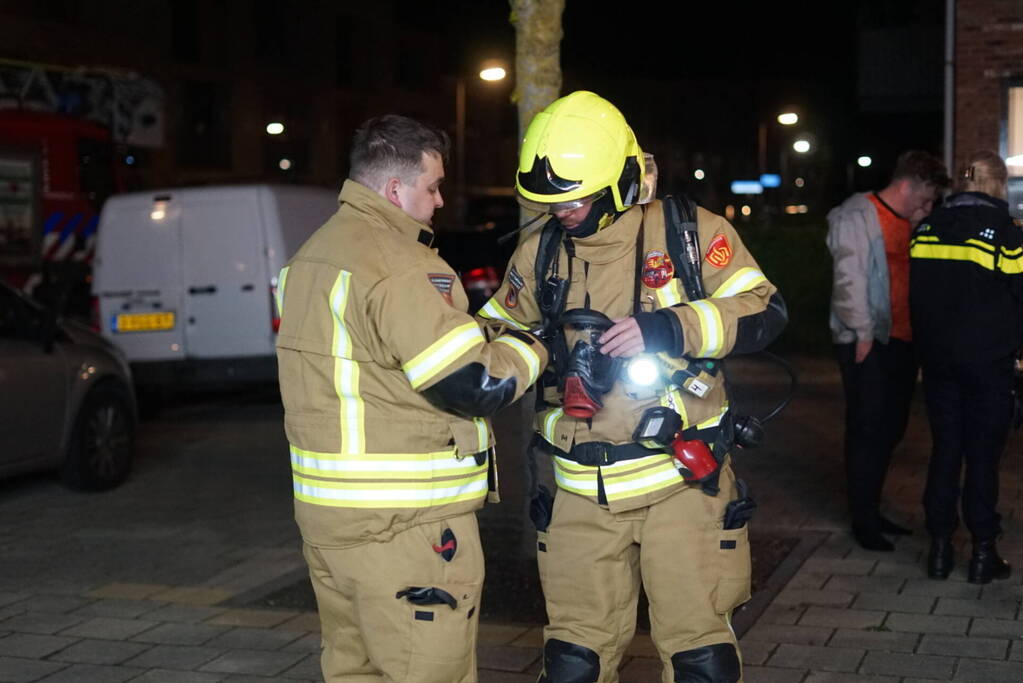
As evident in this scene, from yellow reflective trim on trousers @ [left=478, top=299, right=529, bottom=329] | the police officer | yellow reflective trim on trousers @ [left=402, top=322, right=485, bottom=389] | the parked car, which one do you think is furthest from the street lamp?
yellow reflective trim on trousers @ [left=402, top=322, right=485, bottom=389]

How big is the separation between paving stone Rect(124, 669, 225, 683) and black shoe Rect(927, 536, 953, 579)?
2.91 meters

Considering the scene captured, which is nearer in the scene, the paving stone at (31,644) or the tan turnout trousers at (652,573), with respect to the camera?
the tan turnout trousers at (652,573)

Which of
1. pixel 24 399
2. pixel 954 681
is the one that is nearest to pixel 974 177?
pixel 954 681

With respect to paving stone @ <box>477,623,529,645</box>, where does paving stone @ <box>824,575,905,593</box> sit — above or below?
above

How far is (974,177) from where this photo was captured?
5.93 metres

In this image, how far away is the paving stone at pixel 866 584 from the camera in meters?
5.97

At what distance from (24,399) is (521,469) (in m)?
3.11

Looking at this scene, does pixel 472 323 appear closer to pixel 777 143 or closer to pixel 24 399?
pixel 24 399

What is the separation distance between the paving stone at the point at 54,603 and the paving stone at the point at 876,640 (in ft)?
10.7

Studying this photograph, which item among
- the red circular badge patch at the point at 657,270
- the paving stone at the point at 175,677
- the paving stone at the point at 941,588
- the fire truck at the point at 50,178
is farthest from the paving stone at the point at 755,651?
the fire truck at the point at 50,178

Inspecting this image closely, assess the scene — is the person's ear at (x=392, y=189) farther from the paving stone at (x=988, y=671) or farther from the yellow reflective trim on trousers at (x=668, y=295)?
the paving stone at (x=988, y=671)

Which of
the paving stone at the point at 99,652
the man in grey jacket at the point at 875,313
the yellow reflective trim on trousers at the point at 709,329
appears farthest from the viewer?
the man in grey jacket at the point at 875,313

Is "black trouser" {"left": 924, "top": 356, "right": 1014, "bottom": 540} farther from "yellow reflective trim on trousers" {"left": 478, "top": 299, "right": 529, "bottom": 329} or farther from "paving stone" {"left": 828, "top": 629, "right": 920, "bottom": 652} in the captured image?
"yellow reflective trim on trousers" {"left": 478, "top": 299, "right": 529, "bottom": 329}

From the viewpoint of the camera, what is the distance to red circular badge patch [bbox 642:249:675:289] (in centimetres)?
378
